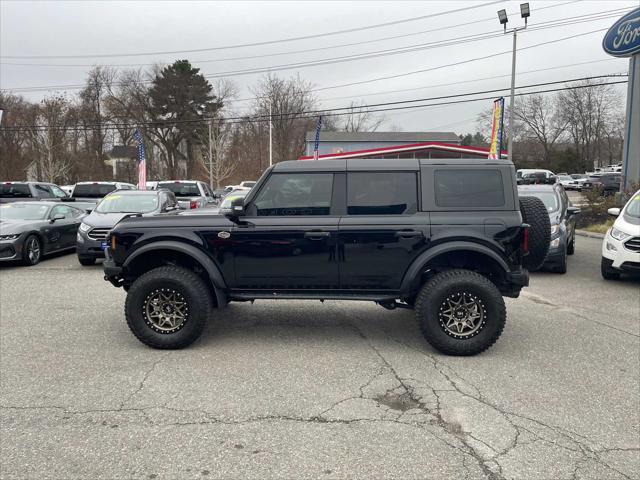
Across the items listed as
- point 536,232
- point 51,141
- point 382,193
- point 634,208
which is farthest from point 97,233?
point 51,141

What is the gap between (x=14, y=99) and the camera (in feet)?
155

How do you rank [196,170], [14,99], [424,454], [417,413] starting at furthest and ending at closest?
[196,170]
[14,99]
[417,413]
[424,454]

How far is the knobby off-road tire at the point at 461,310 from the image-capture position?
4.73 meters

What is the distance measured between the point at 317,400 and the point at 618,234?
22.2 ft

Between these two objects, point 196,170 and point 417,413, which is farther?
point 196,170

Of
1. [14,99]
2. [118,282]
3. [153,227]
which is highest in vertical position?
[14,99]

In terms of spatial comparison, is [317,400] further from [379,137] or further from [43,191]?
[379,137]

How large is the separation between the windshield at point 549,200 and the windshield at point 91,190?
47.4 feet

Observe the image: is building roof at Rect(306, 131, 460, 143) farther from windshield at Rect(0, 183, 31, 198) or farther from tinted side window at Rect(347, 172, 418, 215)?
tinted side window at Rect(347, 172, 418, 215)

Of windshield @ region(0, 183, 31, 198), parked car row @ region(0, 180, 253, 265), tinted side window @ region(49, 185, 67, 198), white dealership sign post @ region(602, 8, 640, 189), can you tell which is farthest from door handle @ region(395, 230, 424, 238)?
tinted side window @ region(49, 185, 67, 198)

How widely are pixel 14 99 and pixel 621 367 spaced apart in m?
56.2

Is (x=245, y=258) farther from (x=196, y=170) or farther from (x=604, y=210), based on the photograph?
(x=196, y=170)

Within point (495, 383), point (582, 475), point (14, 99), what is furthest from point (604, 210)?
point (14, 99)

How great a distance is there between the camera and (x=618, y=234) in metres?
8.05
